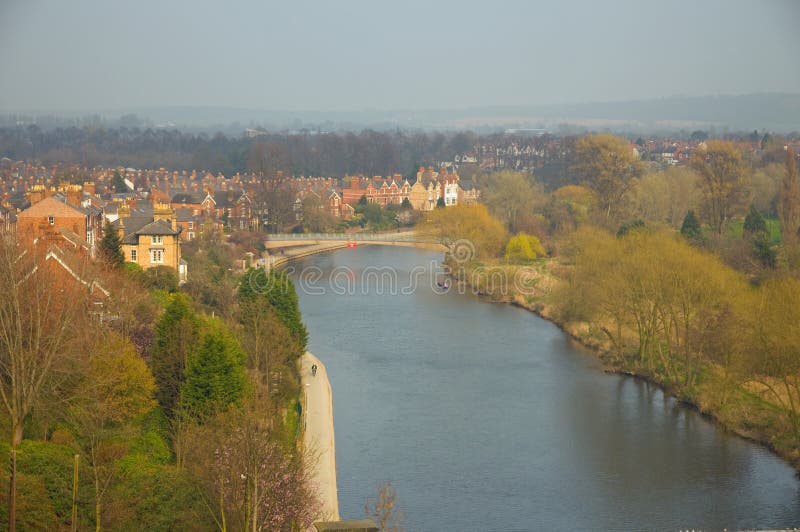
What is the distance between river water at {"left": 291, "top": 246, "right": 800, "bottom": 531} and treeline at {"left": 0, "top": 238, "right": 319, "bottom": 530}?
1.09 meters

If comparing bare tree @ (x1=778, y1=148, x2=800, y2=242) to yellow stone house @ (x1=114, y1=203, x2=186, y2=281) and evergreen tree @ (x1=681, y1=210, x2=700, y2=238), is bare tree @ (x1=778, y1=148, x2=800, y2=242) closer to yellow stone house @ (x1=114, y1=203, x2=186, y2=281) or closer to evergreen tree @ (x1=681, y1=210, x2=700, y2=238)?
evergreen tree @ (x1=681, y1=210, x2=700, y2=238)

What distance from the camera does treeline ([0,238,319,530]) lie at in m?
7.57

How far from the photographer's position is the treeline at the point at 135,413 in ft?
24.8

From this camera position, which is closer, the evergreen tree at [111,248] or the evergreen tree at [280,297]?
the evergreen tree at [280,297]

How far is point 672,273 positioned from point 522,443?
3.65 metres

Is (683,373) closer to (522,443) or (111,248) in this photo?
(522,443)

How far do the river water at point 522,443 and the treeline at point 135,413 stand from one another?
1094 mm

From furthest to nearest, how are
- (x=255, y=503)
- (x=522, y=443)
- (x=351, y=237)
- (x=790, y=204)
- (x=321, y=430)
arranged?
(x=351, y=237) → (x=790, y=204) → (x=522, y=443) → (x=321, y=430) → (x=255, y=503)

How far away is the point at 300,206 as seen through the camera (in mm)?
31047

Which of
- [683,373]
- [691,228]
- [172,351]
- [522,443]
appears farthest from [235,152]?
[172,351]

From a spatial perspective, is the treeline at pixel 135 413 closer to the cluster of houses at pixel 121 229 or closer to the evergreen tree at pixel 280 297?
the evergreen tree at pixel 280 297

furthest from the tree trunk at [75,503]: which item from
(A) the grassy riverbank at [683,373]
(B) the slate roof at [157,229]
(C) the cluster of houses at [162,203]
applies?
(B) the slate roof at [157,229]

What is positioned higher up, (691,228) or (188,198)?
(691,228)

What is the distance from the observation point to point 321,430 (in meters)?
11.5
